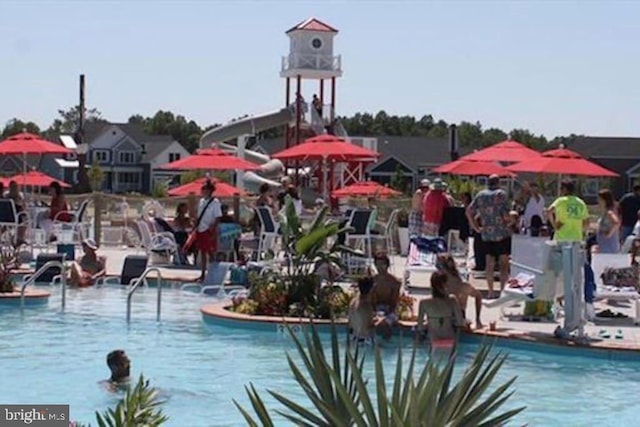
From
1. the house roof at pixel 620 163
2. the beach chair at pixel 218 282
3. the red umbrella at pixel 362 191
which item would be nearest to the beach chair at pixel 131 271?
the beach chair at pixel 218 282

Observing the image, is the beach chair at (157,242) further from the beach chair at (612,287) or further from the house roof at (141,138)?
the house roof at (141,138)

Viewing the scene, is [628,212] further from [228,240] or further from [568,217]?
[228,240]

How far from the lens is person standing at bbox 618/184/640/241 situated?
16812 millimetres

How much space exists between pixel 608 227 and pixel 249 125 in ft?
102

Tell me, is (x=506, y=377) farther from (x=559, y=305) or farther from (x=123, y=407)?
(x=123, y=407)

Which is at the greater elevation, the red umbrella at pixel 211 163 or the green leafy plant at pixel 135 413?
the red umbrella at pixel 211 163

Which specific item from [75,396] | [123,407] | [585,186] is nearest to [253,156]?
[585,186]

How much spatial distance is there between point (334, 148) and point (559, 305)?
8902mm

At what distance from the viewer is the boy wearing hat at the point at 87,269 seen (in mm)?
16086

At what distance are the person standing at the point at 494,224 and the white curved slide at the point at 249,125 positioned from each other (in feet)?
98.6

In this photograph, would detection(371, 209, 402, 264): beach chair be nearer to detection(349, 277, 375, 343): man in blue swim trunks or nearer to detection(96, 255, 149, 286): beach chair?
detection(96, 255, 149, 286): beach chair

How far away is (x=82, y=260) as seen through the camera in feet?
54.5

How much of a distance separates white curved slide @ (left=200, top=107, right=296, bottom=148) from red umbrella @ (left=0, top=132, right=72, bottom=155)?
21.4m

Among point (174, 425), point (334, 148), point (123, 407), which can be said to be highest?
point (334, 148)
